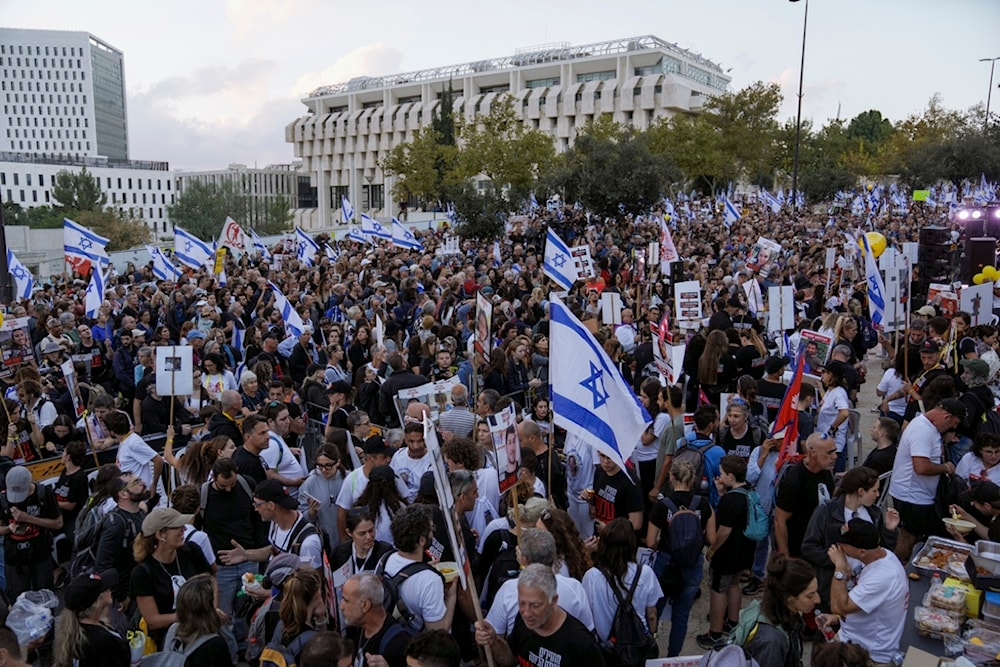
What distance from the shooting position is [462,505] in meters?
5.31

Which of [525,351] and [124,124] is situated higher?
[124,124]

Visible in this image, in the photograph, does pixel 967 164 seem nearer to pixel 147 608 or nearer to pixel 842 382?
pixel 842 382

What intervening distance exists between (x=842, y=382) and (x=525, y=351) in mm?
3885

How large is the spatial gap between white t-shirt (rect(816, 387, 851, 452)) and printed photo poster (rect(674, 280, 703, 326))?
3310mm

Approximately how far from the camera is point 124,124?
18688 cm

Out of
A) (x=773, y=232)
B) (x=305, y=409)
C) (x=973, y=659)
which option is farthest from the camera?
(x=773, y=232)


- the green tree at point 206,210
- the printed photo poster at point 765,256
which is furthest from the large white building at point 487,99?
the printed photo poster at point 765,256

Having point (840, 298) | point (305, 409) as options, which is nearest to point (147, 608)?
point (305, 409)

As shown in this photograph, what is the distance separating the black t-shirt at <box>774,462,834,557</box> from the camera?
5770mm

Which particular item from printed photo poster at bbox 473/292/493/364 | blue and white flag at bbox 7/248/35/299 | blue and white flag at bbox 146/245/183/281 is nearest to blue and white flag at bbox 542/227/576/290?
printed photo poster at bbox 473/292/493/364

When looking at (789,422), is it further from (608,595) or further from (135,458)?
(135,458)

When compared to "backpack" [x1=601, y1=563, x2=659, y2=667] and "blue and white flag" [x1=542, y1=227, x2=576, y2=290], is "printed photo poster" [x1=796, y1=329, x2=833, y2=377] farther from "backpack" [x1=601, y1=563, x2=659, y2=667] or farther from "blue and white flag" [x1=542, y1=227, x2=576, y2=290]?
"backpack" [x1=601, y1=563, x2=659, y2=667]

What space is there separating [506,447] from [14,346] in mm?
6867

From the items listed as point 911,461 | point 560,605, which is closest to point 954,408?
point 911,461
